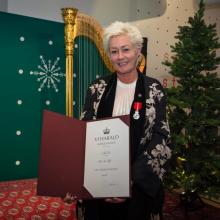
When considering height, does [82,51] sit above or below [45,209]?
above

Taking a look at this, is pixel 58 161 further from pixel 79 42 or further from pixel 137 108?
pixel 79 42

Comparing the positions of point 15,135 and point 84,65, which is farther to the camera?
point 15,135

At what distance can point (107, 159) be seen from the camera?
131 centimetres

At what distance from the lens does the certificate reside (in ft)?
4.23

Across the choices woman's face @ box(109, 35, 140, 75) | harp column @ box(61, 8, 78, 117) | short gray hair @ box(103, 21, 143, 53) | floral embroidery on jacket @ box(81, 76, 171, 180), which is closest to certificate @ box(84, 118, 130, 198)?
floral embroidery on jacket @ box(81, 76, 171, 180)

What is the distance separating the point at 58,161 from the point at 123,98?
1.55 ft

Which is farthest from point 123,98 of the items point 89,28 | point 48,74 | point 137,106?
point 48,74

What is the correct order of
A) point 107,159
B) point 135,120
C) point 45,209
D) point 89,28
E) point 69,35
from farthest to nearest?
point 45,209, point 89,28, point 69,35, point 135,120, point 107,159

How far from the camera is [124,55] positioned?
1.50 meters

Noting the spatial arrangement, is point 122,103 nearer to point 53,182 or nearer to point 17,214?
point 53,182

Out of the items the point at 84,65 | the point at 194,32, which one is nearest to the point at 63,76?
the point at 84,65

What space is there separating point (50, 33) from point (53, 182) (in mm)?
2574

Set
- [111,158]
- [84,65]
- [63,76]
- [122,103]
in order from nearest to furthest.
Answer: [111,158], [122,103], [84,65], [63,76]

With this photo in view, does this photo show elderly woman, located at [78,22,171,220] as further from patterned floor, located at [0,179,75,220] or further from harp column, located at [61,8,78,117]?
patterned floor, located at [0,179,75,220]
